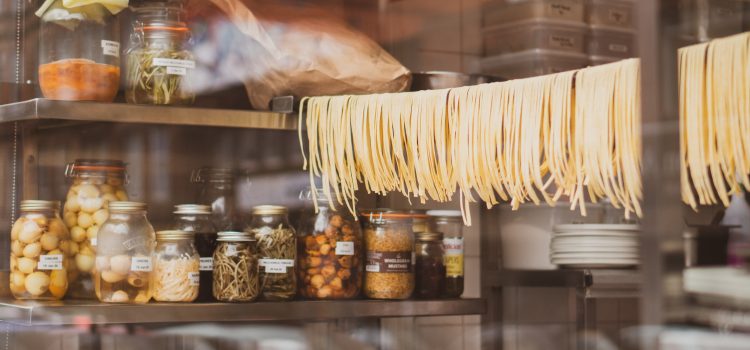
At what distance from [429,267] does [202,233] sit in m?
0.47

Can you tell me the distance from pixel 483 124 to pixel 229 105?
0.77 m

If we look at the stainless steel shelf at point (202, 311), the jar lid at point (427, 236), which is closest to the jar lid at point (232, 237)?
the stainless steel shelf at point (202, 311)

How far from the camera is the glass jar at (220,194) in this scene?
1.98 m

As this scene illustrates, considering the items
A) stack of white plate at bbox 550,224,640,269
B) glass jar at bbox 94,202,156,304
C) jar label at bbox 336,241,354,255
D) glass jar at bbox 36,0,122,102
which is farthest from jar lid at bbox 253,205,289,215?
stack of white plate at bbox 550,224,640,269

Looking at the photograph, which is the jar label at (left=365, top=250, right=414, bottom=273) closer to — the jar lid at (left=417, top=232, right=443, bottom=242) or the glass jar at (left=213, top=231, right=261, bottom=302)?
the jar lid at (left=417, top=232, right=443, bottom=242)

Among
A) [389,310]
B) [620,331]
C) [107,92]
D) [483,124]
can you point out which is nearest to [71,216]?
[107,92]

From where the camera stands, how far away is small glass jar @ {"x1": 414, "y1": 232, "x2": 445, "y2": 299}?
80.1 inches

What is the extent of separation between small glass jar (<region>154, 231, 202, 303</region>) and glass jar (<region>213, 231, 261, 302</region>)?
0.05 meters

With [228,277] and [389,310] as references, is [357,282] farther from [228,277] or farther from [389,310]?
[228,277]

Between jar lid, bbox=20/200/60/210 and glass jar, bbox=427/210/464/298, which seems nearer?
jar lid, bbox=20/200/60/210

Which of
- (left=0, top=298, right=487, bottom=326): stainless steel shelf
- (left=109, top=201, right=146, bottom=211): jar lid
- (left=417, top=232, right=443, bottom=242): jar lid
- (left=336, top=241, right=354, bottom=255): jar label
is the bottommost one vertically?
(left=0, top=298, right=487, bottom=326): stainless steel shelf

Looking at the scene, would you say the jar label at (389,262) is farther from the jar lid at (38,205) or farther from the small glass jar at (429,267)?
the jar lid at (38,205)

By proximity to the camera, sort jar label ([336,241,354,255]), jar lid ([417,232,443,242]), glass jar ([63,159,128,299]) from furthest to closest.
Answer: jar lid ([417,232,443,242])
jar label ([336,241,354,255])
glass jar ([63,159,128,299])

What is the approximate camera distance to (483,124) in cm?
153
